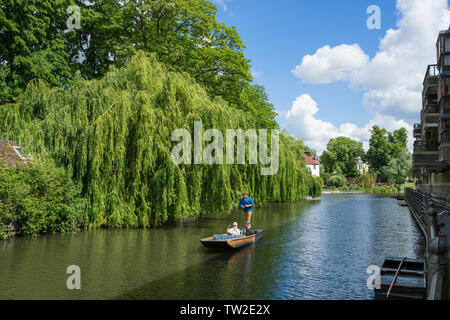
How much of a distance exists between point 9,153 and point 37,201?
2452 millimetres

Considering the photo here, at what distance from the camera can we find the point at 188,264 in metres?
12.3

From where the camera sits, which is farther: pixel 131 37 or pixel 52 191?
pixel 131 37

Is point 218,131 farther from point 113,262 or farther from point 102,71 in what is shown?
point 102,71

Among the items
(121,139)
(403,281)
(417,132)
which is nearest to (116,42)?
(121,139)

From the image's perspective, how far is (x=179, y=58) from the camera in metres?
29.6

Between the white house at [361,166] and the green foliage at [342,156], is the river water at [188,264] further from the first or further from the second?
the white house at [361,166]

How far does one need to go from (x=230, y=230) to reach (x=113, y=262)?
4685mm

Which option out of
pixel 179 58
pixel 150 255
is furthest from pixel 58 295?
pixel 179 58

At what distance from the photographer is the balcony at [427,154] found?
1248 inches

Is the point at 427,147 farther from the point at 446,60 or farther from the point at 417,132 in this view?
the point at 417,132

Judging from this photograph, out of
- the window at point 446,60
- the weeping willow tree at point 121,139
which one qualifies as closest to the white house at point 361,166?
the window at point 446,60

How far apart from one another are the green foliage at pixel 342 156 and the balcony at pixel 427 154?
7274 cm
